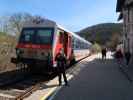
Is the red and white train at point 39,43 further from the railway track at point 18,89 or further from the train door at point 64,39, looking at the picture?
the railway track at point 18,89

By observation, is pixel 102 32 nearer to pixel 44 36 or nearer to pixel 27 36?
pixel 27 36

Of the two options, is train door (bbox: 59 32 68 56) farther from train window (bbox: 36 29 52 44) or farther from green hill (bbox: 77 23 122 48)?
green hill (bbox: 77 23 122 48)

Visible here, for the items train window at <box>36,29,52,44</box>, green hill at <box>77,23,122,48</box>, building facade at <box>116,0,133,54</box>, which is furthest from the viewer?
green hill at <box>77,23,122,48</box>

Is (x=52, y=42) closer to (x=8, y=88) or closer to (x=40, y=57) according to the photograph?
(x=40, y=57)

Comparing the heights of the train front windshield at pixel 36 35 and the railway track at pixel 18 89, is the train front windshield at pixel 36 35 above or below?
above

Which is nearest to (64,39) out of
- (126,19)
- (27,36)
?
(27,36)

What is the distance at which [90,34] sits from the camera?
154375 mm

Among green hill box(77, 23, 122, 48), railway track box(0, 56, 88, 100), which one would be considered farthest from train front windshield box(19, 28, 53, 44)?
green hill box(77, 23, 122, 48)

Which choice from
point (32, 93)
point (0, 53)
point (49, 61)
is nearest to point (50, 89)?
point (32, 93)

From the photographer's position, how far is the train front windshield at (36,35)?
55.6 ft

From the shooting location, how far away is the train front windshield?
16953mm

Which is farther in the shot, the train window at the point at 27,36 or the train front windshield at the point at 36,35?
the train window at the point at 27,36

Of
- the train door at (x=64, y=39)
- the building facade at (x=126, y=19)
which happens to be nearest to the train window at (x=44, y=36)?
the train door at (x=64, y=39)

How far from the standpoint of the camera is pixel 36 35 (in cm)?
1734
